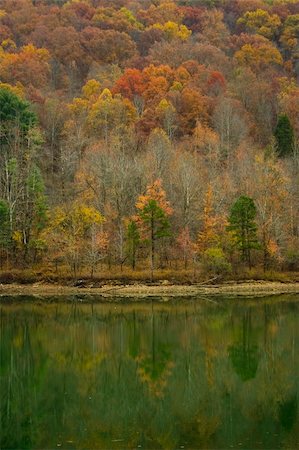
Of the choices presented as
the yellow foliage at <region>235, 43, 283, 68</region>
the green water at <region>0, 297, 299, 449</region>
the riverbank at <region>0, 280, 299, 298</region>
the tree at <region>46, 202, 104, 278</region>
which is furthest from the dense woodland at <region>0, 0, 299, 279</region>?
the green water at <region>0, 297, 299, 449</region>

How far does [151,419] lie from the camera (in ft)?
61.4

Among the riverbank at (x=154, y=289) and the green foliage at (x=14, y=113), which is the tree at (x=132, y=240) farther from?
the green foliage at (x=14, y=113)

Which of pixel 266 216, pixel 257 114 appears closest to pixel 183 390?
pixel 266 216

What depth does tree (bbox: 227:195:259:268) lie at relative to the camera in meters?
54.9

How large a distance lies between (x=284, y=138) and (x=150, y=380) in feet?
191

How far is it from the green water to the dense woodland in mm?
16239

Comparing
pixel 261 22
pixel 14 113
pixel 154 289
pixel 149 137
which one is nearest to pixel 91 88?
pixel 149 137

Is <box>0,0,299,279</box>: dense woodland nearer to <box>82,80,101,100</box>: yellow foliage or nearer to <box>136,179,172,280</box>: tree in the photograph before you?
<box>136,179,172,280</box>: tree

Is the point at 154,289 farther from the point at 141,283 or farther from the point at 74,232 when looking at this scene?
the point at 74,232

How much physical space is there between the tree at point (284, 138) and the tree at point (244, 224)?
908 inches

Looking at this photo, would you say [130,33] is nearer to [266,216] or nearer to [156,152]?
[156,152]

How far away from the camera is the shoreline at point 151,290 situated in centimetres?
5047

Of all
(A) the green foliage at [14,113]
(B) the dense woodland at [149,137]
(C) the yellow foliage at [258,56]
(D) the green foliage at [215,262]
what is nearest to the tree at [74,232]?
(B) the dense woodland at [149,137]

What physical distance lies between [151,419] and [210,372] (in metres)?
5.81
